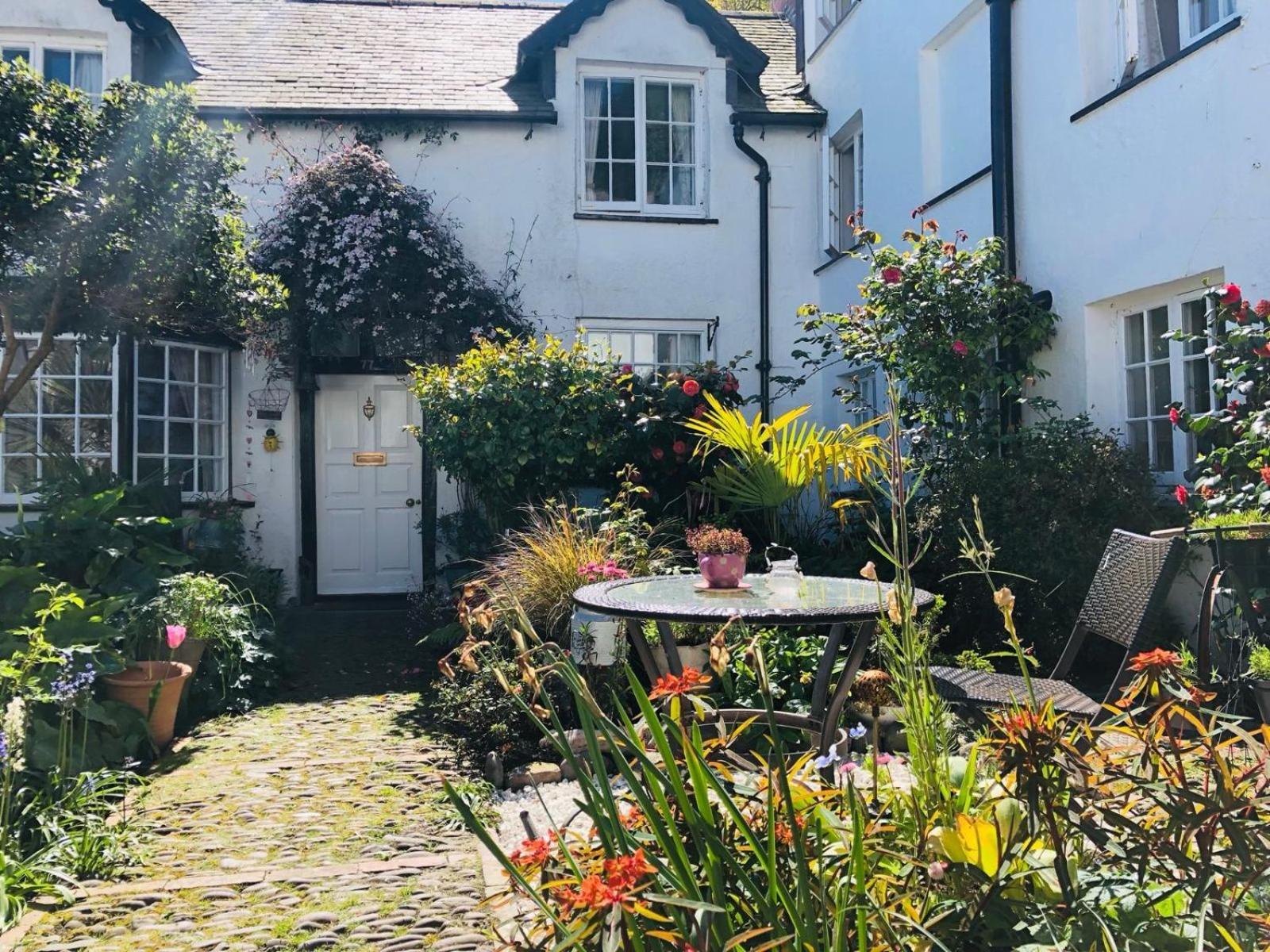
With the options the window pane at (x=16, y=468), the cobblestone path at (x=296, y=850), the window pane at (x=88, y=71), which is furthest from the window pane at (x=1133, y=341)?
the window pane at (x=88, y=71)

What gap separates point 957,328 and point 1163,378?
1.35 meters

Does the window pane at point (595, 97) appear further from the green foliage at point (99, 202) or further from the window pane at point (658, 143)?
the green foliage at point (99, 202)

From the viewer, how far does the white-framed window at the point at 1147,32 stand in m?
6.48

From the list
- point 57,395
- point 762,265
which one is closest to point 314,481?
point 57,395

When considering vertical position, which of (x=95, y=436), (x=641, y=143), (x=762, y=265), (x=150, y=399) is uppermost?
(x=641, y=143)

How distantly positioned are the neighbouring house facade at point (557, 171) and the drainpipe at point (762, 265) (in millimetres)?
27

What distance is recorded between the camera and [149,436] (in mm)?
9219

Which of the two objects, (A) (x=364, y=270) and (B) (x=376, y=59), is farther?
(B) (x=376, y=59)

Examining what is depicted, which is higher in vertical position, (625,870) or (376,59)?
(376,59)

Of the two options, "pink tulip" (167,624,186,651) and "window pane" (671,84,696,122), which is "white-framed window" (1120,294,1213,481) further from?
"window pane" (671,84,696,122)

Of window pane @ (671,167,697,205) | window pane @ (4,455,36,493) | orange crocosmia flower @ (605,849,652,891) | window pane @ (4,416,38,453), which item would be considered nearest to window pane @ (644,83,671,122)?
window pane @ (671,167,697,205)

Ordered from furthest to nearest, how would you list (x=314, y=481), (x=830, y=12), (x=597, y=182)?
(x=830, y=12) < (x=597, y=182) < (x=314, y=481)

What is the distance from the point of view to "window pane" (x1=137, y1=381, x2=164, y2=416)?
9156 mm

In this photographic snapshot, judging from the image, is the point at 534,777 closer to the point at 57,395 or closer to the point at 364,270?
the point at 364,270
